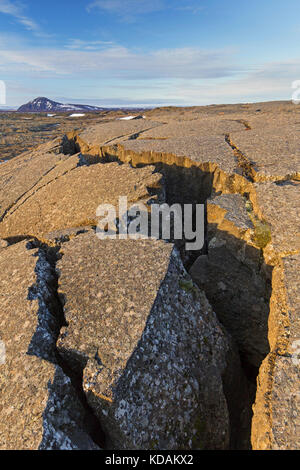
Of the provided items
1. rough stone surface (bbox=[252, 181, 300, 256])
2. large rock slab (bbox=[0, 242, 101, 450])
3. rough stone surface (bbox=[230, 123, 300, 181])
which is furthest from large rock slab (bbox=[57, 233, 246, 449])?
rough stone surface (bbox=[230, 123, 300, 181])

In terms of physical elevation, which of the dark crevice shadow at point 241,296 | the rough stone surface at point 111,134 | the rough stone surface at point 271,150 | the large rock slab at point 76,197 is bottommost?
the dark crevice shadow at point 241,296

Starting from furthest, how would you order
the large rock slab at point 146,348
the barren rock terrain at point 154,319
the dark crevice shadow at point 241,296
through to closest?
the dark crevice shadow at point 241,296 < the large rock slab at point 146,348 < the barren rock terrain at point 154,319

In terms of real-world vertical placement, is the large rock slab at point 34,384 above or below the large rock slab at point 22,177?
below

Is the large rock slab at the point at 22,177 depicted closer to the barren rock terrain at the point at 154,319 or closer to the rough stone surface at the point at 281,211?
the barren rock terrain at the point at 154,319

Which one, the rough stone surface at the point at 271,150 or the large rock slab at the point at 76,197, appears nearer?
the rough stone surface at the point at 271,150

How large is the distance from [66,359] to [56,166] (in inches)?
296

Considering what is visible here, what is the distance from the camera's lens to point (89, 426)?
3.34m

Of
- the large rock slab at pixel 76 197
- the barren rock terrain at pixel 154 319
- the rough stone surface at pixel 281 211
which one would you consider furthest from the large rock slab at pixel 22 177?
the rough stone surface at pixel 281 211

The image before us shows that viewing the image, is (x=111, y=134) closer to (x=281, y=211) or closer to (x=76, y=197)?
(x=76, y=197)

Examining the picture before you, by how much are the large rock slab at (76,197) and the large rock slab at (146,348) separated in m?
2.04

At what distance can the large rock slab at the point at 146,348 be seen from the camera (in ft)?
10.9

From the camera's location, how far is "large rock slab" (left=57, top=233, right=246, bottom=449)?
331cm

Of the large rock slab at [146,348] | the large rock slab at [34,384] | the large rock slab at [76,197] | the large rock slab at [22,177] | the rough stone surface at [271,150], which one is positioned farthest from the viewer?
the large rock slab at [22,177]

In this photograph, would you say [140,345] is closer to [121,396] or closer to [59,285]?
[121,396]
